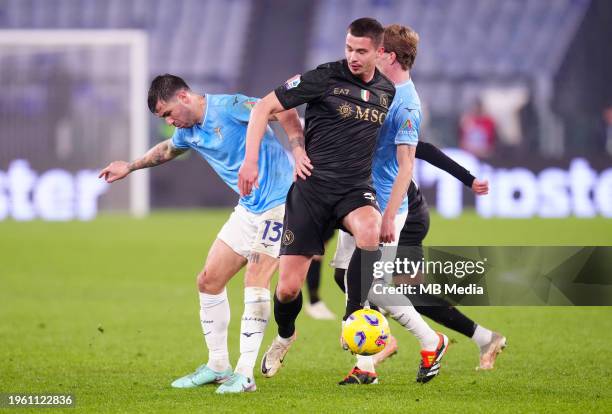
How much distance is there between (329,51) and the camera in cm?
2867

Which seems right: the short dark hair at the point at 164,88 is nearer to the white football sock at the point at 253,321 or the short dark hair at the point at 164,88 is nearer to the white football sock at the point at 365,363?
the white football sock at the point at 253,321

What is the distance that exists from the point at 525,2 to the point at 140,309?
21955 mm

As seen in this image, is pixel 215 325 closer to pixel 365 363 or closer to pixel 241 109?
pixel 365 363

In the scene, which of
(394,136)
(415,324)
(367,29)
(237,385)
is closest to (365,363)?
(415,324)

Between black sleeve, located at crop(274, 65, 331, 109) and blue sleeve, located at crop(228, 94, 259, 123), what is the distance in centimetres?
49

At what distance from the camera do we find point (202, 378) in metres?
6.65

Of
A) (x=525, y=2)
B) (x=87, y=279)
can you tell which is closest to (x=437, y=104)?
(x=525, y=2)

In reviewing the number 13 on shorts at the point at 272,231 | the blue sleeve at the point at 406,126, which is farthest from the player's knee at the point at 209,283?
the blue sleeve at the point at 406,126

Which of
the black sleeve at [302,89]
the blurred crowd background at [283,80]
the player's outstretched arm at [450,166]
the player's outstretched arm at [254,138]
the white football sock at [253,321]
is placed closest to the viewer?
the player's outstretched arm at [254,138]

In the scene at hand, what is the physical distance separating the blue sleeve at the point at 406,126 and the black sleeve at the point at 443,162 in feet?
2.17

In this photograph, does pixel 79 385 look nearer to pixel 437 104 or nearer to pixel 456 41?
pixel 437 104

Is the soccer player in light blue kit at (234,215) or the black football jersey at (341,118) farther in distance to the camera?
the soccer player in light blue kit at (234,215)

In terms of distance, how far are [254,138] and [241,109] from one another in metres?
0.60

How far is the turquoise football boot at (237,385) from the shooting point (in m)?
6.31
